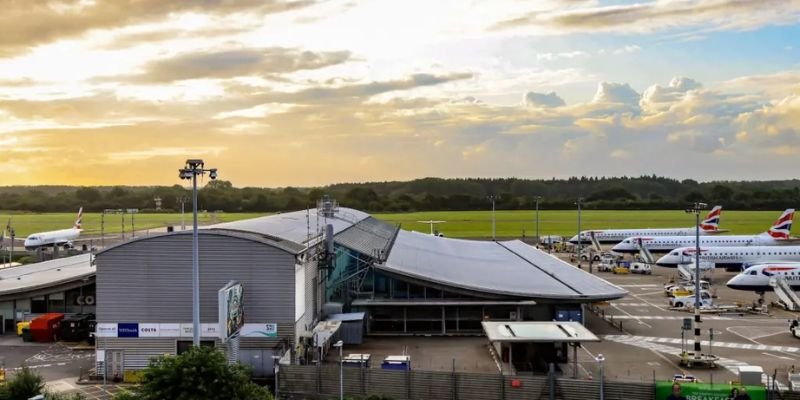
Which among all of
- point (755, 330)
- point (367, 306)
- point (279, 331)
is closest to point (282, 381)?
point (279, 331)

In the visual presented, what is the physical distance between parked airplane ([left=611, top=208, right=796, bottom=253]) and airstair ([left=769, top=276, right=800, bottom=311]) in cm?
3657

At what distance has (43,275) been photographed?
67312 mm

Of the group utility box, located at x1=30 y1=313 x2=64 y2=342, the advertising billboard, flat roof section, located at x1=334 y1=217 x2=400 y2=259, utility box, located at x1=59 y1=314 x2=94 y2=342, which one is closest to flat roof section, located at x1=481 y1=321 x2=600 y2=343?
the advertising billboard

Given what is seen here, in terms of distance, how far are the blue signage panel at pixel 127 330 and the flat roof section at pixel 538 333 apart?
2175 centimetres

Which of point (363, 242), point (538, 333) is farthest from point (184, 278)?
point (363, 242)

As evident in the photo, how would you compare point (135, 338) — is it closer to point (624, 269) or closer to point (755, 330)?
point (755, 330)

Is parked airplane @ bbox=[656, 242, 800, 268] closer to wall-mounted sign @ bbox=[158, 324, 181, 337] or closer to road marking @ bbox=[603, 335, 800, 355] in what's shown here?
road marking @ bbox=[603, 335, 800, 355]

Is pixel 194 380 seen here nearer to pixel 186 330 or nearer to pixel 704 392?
pixel 186 330

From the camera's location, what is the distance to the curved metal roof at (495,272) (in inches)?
2085

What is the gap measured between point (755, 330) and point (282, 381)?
3962cm

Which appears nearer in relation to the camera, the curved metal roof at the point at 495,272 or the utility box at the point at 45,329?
the utility box at the point at 45,329

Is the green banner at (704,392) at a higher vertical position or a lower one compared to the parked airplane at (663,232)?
lower

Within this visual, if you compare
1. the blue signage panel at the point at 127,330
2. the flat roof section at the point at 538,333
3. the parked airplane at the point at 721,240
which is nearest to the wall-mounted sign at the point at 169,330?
the blue signage panel at the point at 127,330

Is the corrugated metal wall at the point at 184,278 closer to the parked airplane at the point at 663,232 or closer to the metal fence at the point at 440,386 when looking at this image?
the metal fence at the point at 440,386
